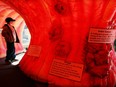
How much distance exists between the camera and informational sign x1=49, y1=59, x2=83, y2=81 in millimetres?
2855

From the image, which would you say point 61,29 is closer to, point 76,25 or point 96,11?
point 76,25

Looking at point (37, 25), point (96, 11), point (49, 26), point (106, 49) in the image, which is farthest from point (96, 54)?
point (37, 25)

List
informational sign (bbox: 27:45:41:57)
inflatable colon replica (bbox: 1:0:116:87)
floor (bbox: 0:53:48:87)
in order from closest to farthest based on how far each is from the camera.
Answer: inflatable colon replica (bbox: 1:0:116:87) < floor (bbox: 0:53:48:87) < informational sign (bbox: 27:45:41:57)

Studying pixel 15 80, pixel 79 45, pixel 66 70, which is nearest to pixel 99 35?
pixel 79 45

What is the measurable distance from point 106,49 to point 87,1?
2.45ft

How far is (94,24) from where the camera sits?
2.89 m

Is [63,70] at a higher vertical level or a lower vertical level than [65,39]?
lower

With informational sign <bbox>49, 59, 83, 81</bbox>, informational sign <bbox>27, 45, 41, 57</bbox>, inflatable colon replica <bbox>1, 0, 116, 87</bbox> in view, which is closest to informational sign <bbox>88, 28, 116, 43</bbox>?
inflatable colon replica <bbox>1, 0, 116, 87</bbox>

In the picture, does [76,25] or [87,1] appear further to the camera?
[76,25]

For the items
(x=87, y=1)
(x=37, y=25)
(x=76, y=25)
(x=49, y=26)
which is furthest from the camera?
(x=37, y=25)

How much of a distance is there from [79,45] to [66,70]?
1.36 ft

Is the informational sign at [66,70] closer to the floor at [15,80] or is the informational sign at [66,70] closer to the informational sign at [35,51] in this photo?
the floor at [15,80]

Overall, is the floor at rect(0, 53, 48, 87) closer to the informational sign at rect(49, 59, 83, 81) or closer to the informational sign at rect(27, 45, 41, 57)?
the informational sign at rect(49, 59, 83, 81)

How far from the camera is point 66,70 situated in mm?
2922
